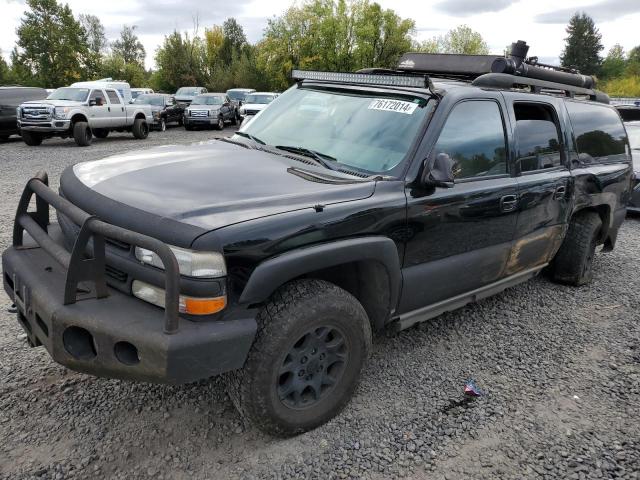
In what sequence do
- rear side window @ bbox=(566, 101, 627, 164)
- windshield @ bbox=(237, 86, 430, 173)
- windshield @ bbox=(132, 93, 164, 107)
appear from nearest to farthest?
windshield @ bbox=(237, 86, 430, 173)
rear side window @ bbox=(566, 101, 627, 164)
windshield @ bbox=(132, 93, 164, 107)

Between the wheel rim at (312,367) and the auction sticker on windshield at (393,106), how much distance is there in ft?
4.74

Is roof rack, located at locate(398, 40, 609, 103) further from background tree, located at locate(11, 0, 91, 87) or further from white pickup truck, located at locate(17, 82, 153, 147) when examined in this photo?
background tree, located at locate(11, 0, 91, 87)

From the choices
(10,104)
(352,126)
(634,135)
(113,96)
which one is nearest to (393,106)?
(352,126)

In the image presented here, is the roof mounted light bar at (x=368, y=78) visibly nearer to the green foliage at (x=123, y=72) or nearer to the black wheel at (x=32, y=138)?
the black wheel at (x=32, y=138)

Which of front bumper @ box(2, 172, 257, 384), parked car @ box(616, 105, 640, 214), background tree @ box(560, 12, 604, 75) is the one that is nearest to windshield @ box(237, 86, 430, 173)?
front bumper @ box(2, 172, 257, 384)

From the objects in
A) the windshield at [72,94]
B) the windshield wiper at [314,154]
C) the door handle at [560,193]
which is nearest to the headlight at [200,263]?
the windshield wiper at [314,154]

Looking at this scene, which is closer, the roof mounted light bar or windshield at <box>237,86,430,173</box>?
windshield at <box>237,86,430,173</box>

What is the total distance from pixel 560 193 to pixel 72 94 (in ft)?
53.0

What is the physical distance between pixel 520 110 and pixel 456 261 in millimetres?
1332

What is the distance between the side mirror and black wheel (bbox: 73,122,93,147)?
14986 mm

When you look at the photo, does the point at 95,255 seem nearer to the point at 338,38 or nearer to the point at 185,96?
the point at 185,96

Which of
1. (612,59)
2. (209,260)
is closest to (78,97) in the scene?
(209,260)

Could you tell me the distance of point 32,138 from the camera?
50.4ft

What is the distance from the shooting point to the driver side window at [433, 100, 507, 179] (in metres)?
3.20
